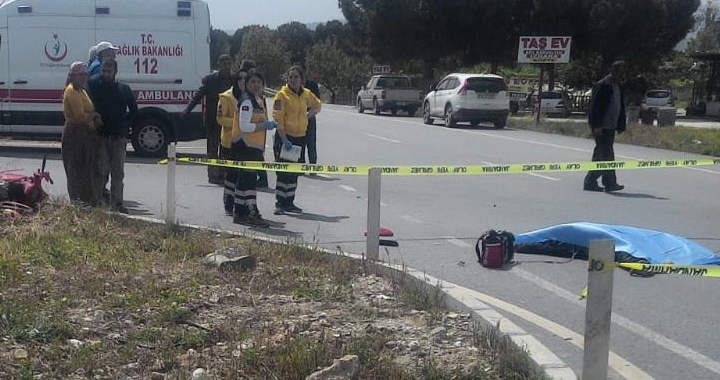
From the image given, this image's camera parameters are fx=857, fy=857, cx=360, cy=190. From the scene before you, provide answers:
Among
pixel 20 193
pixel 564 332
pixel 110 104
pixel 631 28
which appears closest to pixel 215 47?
pixel 631 28

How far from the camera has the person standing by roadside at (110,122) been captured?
29.8 feet

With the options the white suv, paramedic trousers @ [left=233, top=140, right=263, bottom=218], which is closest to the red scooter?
paramedic trousers @ [left=233, top=140, right=263, bottom=218]

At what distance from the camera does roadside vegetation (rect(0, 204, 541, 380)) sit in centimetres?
450

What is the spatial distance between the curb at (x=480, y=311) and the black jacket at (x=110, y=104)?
2.35 metres

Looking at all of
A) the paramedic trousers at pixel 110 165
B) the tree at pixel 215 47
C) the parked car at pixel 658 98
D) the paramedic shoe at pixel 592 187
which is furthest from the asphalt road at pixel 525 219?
the parked car at pixel 658 98

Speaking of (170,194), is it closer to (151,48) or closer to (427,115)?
(151,48)

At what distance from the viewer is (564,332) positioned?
571cm

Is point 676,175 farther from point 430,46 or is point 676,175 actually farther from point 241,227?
point 430,46

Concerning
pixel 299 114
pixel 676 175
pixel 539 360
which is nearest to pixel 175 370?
pixel 539 360

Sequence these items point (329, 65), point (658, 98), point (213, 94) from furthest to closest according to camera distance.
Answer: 1. point (329, 65)
2. point (658, 98)
3. point (213, 94)

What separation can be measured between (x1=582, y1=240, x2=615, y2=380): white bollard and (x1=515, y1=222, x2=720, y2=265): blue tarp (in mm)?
3254

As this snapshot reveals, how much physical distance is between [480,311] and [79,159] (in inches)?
207

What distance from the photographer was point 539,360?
15.5ft

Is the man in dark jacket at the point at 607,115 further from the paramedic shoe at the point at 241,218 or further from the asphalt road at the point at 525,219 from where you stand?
the paramedic shoe at the point at 241,218
